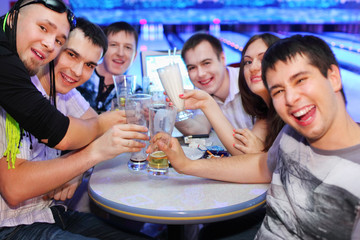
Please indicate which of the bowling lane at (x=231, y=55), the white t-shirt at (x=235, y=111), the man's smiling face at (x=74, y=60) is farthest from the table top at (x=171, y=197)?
the bowling lane at (x=231, y=55)

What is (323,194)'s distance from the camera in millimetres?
829

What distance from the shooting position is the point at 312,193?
86cm

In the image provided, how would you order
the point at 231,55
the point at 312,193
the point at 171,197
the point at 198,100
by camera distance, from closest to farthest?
the point at 312,193 → the point at 171,197 → the point at 198,100 → the point at 231,55

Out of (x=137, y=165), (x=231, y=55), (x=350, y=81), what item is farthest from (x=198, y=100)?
(x=231, y=55)

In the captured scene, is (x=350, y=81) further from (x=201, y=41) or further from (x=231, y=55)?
(x=201, y=41)

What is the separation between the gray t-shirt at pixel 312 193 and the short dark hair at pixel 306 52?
0.72 ft

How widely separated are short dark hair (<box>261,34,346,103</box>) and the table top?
16.3 inches

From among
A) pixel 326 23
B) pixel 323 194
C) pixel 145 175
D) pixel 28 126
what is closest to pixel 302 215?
pixel 323 194

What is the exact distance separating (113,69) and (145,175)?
1.57 meters

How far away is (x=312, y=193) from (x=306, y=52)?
1.20ft

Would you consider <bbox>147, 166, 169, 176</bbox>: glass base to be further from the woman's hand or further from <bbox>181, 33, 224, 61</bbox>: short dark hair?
<bbox>181, 33, 224, 61</bbox>: short dark hair

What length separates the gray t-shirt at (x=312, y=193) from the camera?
0.79m

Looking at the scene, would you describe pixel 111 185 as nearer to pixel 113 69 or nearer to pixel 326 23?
pixel 113 69

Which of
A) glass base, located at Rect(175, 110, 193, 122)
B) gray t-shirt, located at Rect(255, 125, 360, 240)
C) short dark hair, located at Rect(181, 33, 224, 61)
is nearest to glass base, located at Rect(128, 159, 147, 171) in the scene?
glass base, located at Rect(175, 110, 193, 122)
